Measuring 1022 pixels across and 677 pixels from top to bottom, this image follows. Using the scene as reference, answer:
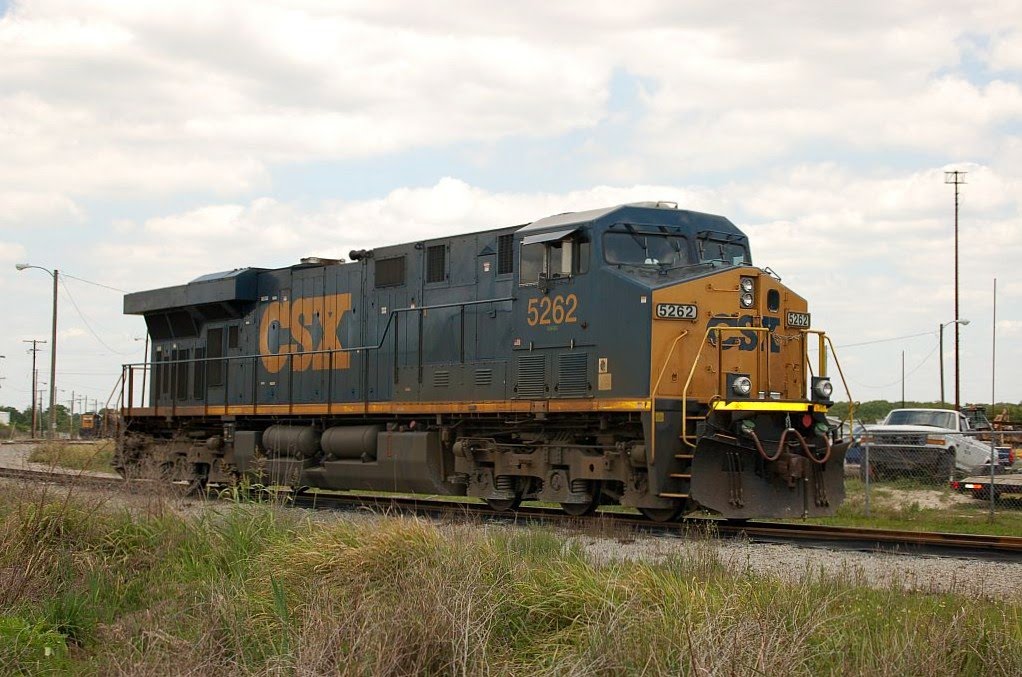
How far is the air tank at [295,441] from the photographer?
17219 mm

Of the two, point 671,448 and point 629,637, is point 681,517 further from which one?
point 629,637

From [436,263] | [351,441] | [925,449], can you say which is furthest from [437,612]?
[925,449]

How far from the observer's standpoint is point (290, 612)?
23.4ft

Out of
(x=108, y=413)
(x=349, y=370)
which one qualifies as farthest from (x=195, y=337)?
(x=349, y=370)

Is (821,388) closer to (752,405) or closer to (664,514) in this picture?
(752,405)

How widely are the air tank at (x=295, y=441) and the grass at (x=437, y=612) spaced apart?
23.9 feet

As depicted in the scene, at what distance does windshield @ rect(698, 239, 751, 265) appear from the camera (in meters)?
13.6

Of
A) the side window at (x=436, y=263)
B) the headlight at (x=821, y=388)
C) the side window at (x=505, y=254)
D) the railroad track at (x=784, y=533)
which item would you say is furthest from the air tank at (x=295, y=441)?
the headlight at (x=821, y=388)

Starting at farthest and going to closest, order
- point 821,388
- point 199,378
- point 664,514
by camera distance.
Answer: point 199,378 → point 821,388 → point 664,514

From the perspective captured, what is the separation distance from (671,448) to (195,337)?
11.4 metres

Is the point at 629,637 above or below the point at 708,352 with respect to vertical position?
below

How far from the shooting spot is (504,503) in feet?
47.4

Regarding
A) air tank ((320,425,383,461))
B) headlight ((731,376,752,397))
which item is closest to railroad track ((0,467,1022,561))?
headlight ((731,376,752,397))

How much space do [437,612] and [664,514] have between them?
697 cm
